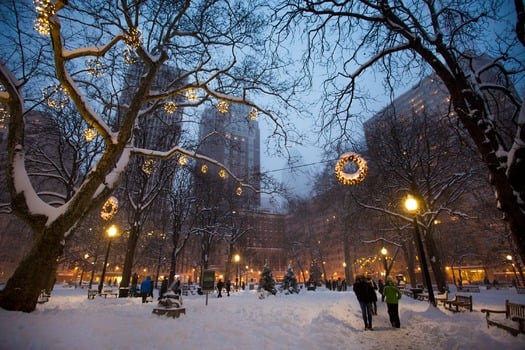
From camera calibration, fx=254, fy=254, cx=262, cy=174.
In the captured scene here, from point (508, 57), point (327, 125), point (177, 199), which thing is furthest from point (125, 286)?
point (508, 57)

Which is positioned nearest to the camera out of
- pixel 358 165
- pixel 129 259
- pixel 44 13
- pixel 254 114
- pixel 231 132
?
pixel 44 13

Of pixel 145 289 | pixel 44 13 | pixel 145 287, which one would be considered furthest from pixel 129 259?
pixel 44 13

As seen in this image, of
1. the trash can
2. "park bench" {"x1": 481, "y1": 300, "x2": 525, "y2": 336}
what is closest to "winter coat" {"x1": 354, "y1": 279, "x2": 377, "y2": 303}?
"park bench" {"x1": 481, "y1": 300, "x2": 525, "y2": 336}

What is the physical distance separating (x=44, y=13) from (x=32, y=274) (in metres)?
6.05

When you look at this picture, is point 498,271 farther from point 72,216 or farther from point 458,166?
point 72,216

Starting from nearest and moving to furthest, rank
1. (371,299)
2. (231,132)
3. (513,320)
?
(513,320), (371,299), (231,132)

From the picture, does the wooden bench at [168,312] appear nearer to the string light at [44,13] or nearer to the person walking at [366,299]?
the person walking at [366,299]

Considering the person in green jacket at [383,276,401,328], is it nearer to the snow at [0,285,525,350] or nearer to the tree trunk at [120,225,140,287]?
the snow at [0,285,525,350]

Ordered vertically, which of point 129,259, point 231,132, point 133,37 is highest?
point 231,132

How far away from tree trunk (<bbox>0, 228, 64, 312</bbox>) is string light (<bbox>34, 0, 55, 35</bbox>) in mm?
4896

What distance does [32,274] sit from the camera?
595cm

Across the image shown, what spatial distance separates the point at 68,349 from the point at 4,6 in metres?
8.83

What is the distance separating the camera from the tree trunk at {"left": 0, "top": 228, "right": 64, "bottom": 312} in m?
5.72

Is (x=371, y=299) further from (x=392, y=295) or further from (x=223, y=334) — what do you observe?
(x=223, y=334)
